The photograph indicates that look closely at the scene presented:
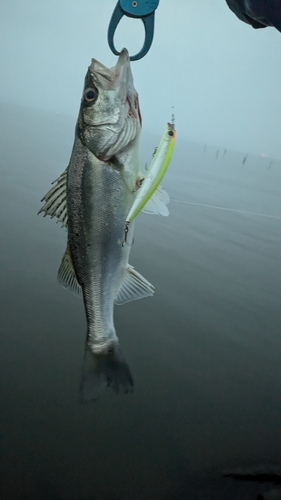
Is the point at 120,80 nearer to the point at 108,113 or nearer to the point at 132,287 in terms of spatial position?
the point at 108,113

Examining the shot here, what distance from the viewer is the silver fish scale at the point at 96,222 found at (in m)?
2.02

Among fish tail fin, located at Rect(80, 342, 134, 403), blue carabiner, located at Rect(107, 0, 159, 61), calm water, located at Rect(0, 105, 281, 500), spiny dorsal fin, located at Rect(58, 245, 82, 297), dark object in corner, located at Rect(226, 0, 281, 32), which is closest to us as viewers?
blue carabiner, located at Rect(107, 0, 159, 61)

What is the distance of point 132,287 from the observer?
7.74 ft

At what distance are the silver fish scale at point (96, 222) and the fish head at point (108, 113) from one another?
8cm

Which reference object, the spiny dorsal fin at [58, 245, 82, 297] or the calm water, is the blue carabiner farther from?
the calm water

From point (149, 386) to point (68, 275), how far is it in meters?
2.66

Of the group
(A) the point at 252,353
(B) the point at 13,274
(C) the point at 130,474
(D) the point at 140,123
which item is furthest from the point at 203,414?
(B) the point at 13,274

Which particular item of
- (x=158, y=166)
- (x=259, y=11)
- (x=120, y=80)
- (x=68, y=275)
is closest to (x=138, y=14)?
(x=120, y=80)

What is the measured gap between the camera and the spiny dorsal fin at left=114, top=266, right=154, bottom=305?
234 cm

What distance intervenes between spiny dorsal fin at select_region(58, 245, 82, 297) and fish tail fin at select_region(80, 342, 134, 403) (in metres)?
0.48

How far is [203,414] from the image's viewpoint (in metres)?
4.08

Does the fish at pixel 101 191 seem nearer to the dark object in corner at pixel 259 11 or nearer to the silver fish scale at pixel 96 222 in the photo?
the silver fish scale at pixel 96 222

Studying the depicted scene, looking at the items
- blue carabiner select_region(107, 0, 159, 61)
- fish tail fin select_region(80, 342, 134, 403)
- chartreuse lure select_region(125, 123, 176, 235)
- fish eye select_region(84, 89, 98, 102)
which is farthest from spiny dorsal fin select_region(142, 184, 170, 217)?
fish tail fin select_region(80, 342, 134, 403)

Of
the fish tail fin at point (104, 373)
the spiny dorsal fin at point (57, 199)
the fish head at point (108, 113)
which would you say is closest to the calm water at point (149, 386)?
the fish tail fin at point (104, 373)
